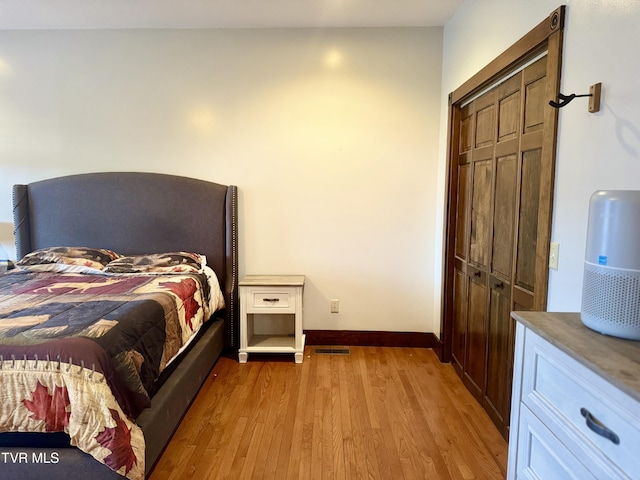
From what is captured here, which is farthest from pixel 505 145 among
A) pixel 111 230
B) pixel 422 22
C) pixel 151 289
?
pixel 111 230

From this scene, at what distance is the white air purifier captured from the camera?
3.07ft

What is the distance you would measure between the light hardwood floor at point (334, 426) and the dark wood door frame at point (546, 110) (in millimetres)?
734

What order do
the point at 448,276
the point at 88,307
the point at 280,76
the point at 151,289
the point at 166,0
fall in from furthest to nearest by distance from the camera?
the point at 280,76 → the point at 448,276 → the point at 166,0 → the point at 151,289 → the point at 88,307

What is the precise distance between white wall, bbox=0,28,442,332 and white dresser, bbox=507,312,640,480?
2090 mm

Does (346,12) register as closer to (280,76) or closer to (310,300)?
(280,76)

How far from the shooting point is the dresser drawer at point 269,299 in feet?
9.72

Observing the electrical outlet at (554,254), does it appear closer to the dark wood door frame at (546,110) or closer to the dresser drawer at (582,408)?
the dark wood door frame at (546,110)

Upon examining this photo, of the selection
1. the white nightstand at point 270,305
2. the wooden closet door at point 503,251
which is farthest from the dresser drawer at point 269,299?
the wooden closet door at point 503,251

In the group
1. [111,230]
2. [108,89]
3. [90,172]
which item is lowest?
[111,230]

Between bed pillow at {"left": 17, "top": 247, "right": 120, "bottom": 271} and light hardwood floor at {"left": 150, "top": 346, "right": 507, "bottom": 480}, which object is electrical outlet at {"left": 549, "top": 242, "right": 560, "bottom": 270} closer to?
light hardwood floor at {"left": 150, "top": 346, "right": 507, "bottom": 480}

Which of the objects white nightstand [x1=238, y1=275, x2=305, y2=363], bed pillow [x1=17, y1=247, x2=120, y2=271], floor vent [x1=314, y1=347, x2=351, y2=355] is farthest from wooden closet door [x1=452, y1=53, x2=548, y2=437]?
bed pillow [x1=17, y1=247, x2=120, y2=271]

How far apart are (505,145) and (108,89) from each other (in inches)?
122

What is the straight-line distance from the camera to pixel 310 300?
10.9 ft

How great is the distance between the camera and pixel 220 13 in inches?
113
